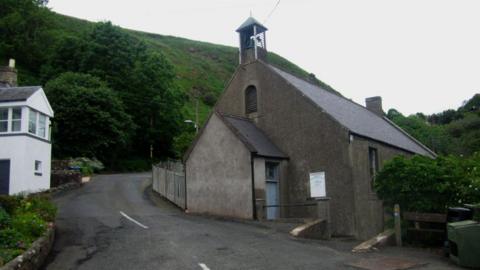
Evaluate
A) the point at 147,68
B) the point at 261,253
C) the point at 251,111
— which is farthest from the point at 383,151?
the point at 147,68

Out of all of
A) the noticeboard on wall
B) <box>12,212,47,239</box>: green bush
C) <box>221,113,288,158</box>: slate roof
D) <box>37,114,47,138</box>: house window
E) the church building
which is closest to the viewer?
<box>12,212,47,239</box>: green bush

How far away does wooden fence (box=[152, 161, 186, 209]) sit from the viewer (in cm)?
2520

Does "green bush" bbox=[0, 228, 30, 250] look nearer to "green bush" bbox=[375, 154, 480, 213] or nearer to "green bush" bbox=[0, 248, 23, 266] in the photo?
"green bush" bbox=[0, 248, 23, 266]

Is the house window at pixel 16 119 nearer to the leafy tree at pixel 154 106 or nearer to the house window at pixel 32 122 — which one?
the house window at pixel 32 122

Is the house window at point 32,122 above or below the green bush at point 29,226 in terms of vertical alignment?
Result: above

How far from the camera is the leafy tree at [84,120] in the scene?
42.5 metres

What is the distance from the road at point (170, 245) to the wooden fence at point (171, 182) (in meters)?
4.32

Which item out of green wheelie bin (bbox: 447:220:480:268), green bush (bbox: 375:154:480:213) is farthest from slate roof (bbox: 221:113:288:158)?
green wheelie bin (bbox: 447:220:480:268)

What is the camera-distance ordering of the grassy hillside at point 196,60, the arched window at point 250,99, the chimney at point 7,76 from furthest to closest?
the grassy hillside at point 196,60
the chimney at point 7,76
the arched window at point 250,99

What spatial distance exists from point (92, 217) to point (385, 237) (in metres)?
11.8

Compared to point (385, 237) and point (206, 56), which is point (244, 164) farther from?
point (206, 56)

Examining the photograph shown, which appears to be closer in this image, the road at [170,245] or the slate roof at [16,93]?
the road at [170,245]

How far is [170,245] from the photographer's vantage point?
495 inches

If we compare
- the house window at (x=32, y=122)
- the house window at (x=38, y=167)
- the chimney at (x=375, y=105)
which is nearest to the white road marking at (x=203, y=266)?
the house window at (x=32, y=122)
